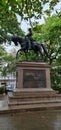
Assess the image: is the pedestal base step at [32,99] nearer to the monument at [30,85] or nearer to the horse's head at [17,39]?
the monument at [30,85]

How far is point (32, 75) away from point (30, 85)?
62 cm

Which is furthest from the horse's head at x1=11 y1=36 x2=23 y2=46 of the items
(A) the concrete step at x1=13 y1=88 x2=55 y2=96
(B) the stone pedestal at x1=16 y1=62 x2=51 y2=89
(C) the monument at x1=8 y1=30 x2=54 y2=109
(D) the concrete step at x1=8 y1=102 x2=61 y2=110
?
A: (D) the concrete step at x1=8 y1=102 x2=61 y2=110

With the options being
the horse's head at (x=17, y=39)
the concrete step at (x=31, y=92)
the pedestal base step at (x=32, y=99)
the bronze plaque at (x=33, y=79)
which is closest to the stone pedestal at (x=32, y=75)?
A: the bronze plaque at (x=33, y=79)

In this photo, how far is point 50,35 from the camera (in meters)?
19.9

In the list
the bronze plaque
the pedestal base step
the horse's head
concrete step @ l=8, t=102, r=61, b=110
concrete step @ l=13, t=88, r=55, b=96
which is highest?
the horse's head

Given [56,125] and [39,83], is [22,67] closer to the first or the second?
[39,83]

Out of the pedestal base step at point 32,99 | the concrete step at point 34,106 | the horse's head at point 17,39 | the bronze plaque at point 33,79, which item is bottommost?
the concrete step at point 34,106

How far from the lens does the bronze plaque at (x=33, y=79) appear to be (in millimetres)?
11312

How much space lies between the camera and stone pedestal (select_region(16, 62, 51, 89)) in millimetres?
11258

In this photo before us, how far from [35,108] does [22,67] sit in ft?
8.81

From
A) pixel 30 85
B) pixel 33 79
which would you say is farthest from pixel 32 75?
pixel 30 85

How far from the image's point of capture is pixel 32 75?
11.5 m

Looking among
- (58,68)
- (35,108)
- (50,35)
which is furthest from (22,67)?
(58,68)

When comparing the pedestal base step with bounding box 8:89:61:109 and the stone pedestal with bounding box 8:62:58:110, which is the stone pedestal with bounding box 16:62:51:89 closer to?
the stone pedestal with bounding box 8:62:58:110
